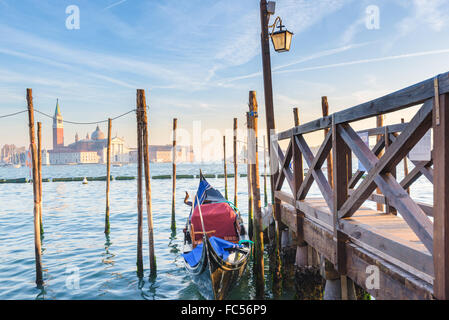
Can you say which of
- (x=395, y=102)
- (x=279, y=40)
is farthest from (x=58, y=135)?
(x=395, y=102)

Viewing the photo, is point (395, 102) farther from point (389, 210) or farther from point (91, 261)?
point (91, 261)

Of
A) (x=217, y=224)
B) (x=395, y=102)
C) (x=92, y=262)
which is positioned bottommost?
(x=92, y=262)

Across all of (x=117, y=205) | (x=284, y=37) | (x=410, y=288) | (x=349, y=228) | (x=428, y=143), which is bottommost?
(x=117, y=205)

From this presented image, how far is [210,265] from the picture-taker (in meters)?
5.88

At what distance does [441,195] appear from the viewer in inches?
69.3

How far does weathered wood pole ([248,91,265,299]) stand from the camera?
18.7 ft

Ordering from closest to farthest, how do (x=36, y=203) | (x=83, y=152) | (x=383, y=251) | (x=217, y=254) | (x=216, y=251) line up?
(x=383, y=251) < (x=217, y=254) < (x=216, y=251) < (x=36, y=203) < (x=83, y=152)

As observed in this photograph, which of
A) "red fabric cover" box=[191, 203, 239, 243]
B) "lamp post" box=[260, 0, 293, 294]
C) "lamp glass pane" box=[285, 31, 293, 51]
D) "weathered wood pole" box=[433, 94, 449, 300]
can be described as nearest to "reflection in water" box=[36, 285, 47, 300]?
"red fabric cover" box=[191, 203, 239, 243]

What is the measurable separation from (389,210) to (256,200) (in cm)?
233

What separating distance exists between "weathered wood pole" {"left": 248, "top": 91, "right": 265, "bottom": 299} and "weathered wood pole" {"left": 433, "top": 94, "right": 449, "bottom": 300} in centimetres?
407

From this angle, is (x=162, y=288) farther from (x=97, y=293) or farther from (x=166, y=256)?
(x=166, y=256)
